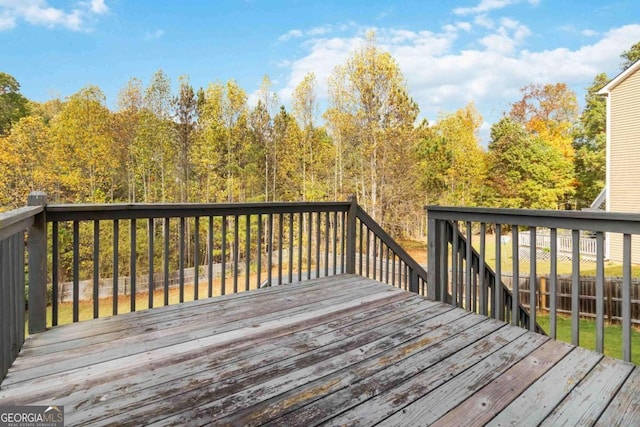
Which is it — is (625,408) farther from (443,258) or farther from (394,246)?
(394,246)

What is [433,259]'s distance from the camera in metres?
2.79

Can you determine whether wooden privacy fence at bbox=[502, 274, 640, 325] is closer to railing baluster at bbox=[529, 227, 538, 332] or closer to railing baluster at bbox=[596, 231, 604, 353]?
railing baluster at bbox=[529, 227, 538, 332]

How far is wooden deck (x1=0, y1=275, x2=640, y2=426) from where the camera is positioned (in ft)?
4.38

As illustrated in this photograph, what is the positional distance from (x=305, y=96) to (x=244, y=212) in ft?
38.2

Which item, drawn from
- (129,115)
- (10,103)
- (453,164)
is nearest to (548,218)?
(129,115)

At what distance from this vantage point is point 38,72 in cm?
1484

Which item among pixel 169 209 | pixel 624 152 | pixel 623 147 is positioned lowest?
pixel 169 209

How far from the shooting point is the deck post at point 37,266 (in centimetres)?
211

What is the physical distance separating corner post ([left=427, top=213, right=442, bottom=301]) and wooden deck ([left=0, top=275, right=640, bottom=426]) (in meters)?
0.34

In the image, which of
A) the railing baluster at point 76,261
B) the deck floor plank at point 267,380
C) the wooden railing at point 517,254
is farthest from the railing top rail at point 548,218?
the railing baluster at point 76,261

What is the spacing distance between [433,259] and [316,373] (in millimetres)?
1543

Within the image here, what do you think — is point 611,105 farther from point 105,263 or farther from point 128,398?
point 105,263

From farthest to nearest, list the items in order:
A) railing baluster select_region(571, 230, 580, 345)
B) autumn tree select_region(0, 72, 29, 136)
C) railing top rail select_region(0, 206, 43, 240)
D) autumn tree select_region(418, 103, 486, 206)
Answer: autumn tree select_region(418, 103, 486, 206)
autumn tree select_region(0, 72, 29, 136)
railing baluster select_region(571, 230, 580, 345)
railing top rail select_region(0, 206, 43, 240)

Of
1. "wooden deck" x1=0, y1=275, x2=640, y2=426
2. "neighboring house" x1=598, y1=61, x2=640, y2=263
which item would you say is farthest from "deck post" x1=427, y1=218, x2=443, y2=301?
"neighboring house" x1=598, y1=61, x2=640, y2=263
